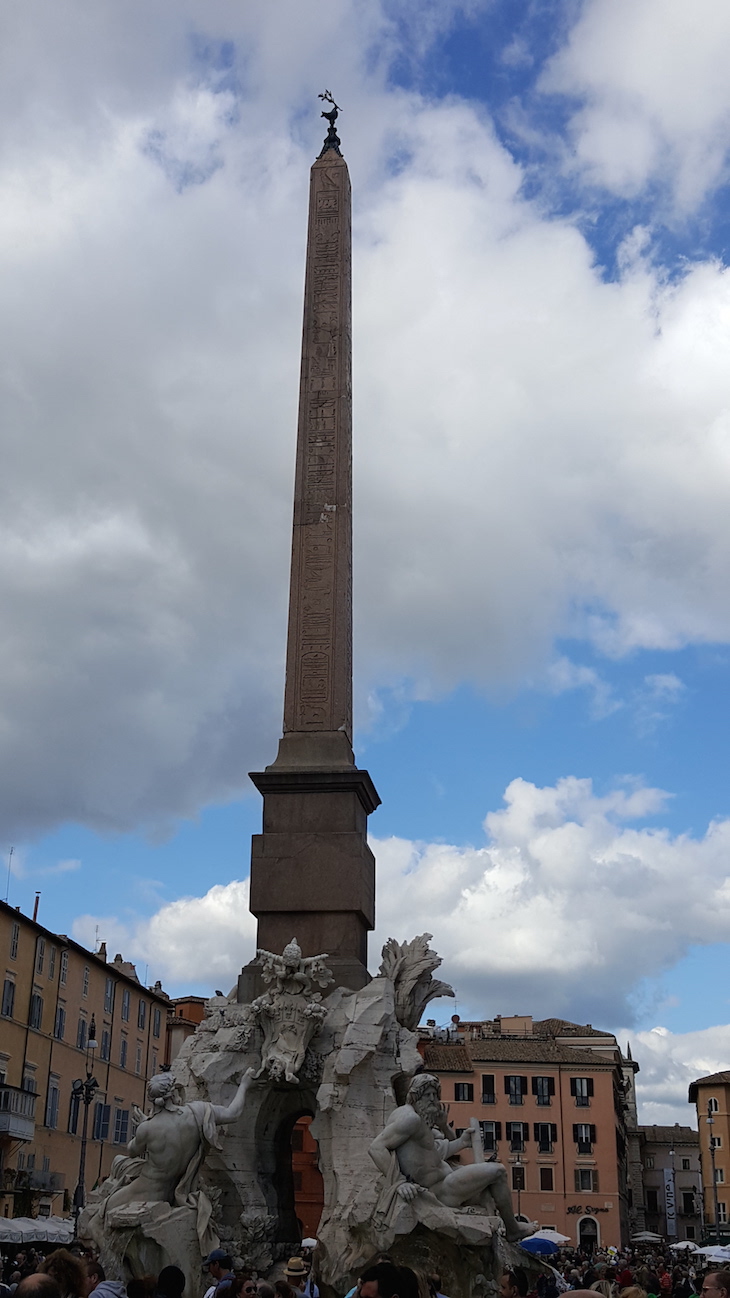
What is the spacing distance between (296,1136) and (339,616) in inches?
229

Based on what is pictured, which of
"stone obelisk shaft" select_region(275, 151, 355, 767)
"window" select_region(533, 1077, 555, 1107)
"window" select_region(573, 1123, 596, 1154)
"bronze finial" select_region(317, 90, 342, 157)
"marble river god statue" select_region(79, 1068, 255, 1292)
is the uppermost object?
"bronze finial" select_region(317, 90, 342, 157)

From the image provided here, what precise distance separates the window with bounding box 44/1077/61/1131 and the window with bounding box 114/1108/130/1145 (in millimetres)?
4593

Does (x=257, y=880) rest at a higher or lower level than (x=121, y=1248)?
higher

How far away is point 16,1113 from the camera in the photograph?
29.7m

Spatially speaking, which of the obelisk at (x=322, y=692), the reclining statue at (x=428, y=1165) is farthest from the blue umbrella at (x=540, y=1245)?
the obelisk at (x=322, y=692)

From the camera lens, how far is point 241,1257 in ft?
38.1

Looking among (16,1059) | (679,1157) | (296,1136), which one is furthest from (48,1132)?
(679,1157)

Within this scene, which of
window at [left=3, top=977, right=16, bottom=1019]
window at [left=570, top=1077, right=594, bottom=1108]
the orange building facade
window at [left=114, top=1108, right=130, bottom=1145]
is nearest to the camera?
window at [left=3, top=977, right=16, bottom=1019]

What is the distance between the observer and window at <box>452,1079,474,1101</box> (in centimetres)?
4759

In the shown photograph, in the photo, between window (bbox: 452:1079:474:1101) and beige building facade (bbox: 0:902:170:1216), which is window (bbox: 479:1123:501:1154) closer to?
window (bbox: 452:1079:474:1101)

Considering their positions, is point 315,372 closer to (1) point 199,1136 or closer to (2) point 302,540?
(2) point 302,540

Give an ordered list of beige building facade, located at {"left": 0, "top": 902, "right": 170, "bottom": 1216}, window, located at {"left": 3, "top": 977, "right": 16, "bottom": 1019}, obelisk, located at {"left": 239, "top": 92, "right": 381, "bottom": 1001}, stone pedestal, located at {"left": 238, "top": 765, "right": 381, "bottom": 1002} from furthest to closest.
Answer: window, located at {"left": 3, "top": 977, "right": 16, "bottom": 1019}, beige building facade, located at {"left": 0, "top": 902, "right": 170, "bottom": 1216}, obelisk, located at {"left": 239, "top": 92, "right": 381, "bottom": 1001}, stone pedestal, located at {"left": 238, "top": 765, "right": 381, "bottom": 1002}

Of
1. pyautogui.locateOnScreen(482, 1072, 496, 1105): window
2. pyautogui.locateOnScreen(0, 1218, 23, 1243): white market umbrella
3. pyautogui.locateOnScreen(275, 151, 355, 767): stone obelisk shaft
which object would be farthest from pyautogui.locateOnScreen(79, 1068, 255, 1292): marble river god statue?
pyautogui.locateOnScreen(482, 1072, 496, 1105): window

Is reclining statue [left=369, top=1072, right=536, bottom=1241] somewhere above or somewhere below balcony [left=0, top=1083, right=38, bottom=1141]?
below
